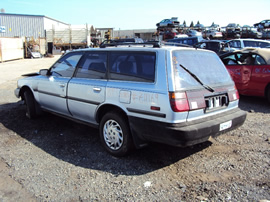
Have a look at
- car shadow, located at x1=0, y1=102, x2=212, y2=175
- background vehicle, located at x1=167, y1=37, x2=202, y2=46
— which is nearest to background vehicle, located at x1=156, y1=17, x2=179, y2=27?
background vehicle, located at x1=167, y1=37, x2=202, y2=46

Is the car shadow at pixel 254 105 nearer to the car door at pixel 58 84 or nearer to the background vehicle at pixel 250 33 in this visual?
the car door at pixel 58 84

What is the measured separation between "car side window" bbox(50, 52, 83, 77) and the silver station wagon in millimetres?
34

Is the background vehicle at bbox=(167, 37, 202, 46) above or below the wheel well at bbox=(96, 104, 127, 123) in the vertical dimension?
above

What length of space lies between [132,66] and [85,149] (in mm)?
1605

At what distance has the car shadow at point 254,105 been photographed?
21.8 ft

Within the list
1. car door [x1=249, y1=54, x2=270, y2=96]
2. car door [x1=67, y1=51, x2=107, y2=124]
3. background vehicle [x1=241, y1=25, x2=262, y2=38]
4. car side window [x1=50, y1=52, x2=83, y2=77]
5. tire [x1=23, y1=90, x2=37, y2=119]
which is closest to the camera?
car door [x1=67, y1=51, x2=107, y2=124]

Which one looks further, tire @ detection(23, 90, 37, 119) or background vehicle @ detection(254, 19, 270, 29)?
background vehicle @ detection(254, 19, 270, 29)

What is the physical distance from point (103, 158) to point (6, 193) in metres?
1.37

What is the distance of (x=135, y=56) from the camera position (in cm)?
368

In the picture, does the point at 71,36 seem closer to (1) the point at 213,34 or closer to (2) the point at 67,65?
(1) the point at 213,34

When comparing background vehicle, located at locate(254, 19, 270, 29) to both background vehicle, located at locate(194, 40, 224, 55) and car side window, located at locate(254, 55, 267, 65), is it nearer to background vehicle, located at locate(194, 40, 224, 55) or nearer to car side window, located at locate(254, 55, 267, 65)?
background vehicle, located at locate(194, 40, 224, 55)

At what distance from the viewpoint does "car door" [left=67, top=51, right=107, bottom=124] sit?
13.1 feet

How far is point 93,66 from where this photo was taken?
4.25m

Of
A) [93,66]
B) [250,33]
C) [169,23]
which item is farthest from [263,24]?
[93,66]
